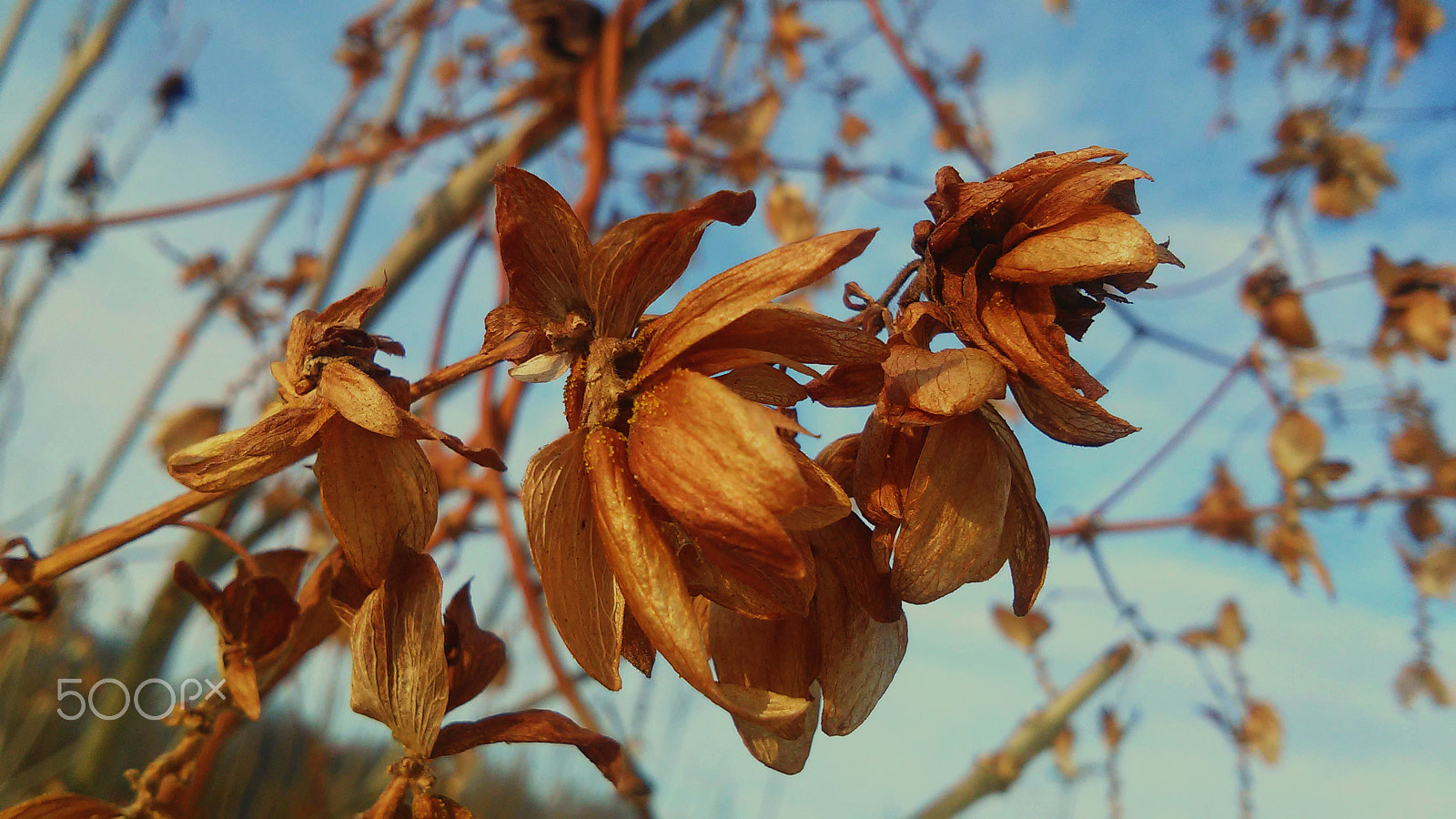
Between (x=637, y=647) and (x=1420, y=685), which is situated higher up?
(x=637, y=647)

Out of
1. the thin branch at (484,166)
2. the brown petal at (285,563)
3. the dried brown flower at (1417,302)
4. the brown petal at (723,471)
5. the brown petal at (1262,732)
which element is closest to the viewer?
the brown petal at (723,471)

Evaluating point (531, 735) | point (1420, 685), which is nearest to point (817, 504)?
point (531, 735)

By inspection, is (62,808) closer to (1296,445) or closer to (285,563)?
(285,563)

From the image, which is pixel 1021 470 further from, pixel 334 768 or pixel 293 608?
pixel 334 768

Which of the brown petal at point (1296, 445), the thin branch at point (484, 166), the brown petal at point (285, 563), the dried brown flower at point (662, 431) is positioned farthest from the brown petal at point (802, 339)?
the brown petal at point (1296, 445)

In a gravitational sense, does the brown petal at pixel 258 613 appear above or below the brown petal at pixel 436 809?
above

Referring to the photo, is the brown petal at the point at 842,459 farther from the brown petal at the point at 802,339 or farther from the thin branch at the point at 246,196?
the thin branch at the point at 246,196

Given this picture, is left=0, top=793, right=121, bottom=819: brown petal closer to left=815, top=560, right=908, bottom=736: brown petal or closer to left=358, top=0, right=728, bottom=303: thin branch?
left=815, top=560, right=908, bottom=736: brown petal
